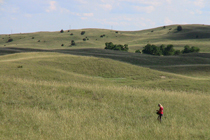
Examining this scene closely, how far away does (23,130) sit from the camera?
1019 centimetres

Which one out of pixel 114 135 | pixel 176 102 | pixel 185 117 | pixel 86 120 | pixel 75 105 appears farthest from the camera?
pixel 176 102

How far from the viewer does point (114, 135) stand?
9766 mm

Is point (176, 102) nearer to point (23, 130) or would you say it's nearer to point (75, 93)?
point (75, 93)

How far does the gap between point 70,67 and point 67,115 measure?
30.7m

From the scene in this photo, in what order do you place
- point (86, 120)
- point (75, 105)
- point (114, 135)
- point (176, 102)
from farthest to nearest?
point (176, 102) < point (75, 105) < point (86, 120) < point (114, 135)

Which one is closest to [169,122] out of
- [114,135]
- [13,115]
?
[114,135]

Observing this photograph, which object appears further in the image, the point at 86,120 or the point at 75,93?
the point at 75,93

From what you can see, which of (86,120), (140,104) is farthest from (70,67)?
(86,120)

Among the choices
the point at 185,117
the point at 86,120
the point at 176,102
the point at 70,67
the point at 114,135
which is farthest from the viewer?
the point at 70,67

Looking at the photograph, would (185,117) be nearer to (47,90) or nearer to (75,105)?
(75,105)

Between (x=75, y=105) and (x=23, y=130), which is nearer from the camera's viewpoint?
(x=23, y=130)

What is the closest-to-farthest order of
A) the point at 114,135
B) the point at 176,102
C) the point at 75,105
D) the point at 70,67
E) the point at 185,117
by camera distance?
the point at 114,135 < the point at 185,117 < the point at 75,105 < the point at 176,102 < the point at 70,67

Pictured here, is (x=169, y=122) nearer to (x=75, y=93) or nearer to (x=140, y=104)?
(x=140, y=104)

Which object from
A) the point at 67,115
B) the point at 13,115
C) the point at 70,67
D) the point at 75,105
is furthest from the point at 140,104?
the point at 70,67
